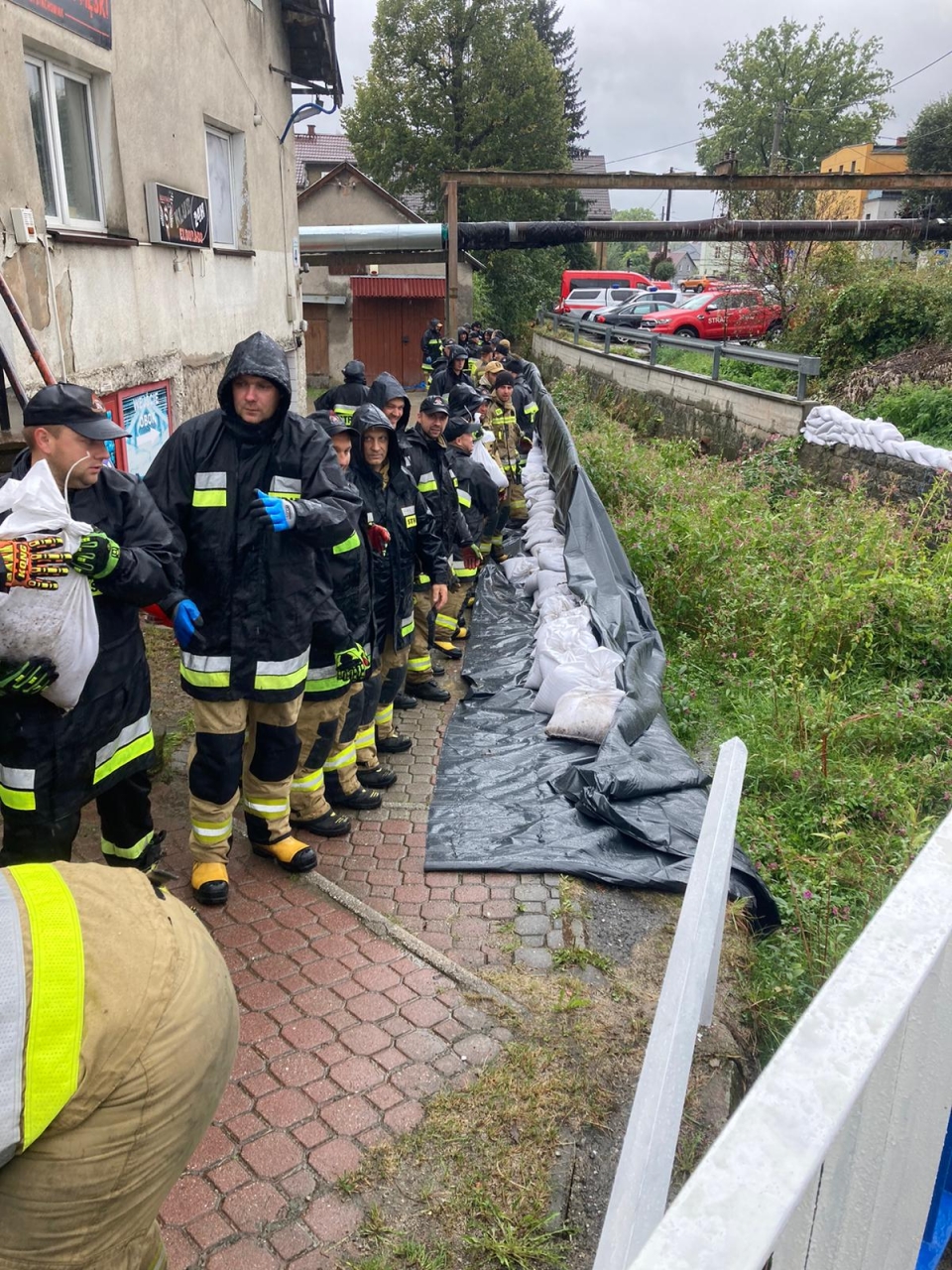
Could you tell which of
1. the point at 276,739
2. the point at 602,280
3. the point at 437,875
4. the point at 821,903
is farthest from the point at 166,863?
the point at 602,280

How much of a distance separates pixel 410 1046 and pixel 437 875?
44.3 inches

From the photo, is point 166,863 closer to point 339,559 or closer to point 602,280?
point 339,559

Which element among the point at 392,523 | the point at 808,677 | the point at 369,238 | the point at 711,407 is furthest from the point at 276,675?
the point at 369,238

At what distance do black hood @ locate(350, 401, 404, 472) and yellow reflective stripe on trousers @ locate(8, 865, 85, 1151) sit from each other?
3.69 m

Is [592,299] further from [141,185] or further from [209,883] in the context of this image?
[209,883]

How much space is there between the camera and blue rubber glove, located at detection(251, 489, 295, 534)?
3469mm

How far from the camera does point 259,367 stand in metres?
3.48

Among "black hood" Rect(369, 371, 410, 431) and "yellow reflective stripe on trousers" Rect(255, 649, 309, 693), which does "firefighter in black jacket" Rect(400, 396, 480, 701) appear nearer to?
"black hood" Rect(369, 371, 410, 431)

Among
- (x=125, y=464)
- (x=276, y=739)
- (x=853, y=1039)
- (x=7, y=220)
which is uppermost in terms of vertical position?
(x=7, y=220)

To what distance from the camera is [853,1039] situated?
1048 millimetres

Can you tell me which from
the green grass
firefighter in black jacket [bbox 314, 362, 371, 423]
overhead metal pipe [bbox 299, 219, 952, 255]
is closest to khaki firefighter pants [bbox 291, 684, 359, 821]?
the green grass

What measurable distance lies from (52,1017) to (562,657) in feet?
16.1

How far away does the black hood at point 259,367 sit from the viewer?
3.48 meters

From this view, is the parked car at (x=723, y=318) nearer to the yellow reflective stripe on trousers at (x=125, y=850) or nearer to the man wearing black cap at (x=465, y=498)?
the man wearing black cap at (x=465, y=498)
